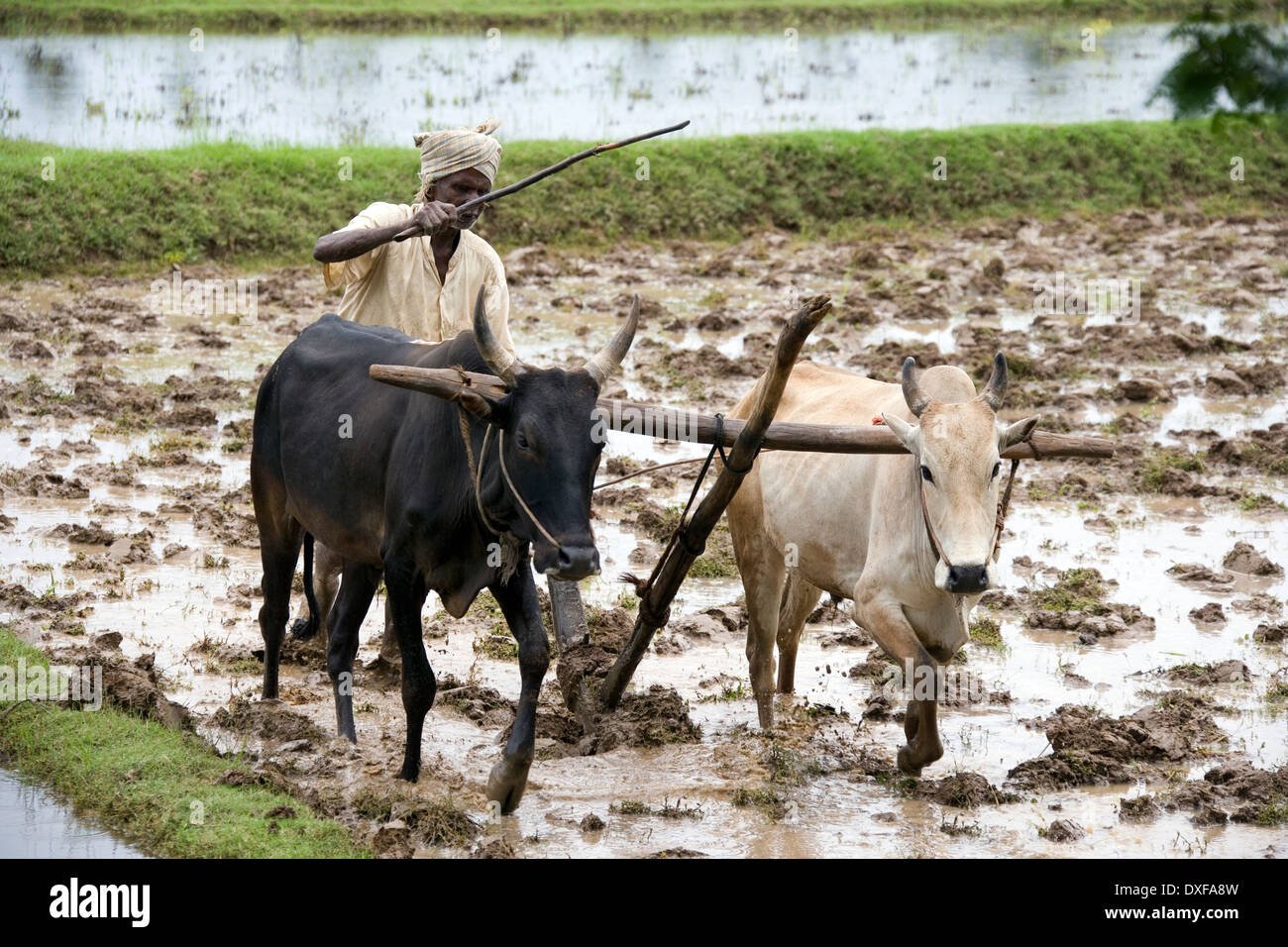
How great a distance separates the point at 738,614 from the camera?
23.7 feet

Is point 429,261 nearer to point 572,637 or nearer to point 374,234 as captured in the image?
point 374,234

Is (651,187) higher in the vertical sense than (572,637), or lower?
higher

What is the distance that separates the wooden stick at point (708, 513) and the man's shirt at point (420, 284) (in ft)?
4.22

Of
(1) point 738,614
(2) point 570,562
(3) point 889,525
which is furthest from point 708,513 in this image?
(1) point 738,614

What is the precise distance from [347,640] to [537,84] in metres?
16.7

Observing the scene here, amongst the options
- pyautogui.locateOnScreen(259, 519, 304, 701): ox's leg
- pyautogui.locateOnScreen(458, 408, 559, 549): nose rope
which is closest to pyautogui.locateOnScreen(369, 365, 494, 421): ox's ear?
pyautogui.locateOnScreen(458, 408, 559, 549): nose rope

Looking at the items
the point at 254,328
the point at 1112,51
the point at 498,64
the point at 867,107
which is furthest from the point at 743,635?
the point at 1112,51

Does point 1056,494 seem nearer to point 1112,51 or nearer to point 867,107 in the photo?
point 867,107

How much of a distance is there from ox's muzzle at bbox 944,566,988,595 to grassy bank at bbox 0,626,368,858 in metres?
2.01

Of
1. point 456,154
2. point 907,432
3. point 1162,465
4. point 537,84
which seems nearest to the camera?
point 907,432

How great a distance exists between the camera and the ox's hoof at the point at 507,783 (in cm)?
494

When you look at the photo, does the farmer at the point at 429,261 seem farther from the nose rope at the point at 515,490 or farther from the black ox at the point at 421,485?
the nose rope at the point at 515,490

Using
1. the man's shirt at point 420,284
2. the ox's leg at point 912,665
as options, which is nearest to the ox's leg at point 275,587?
the man's shirt at point 420,284

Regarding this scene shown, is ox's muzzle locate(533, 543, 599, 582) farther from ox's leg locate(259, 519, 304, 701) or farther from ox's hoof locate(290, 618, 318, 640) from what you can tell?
ox's hoof locate(290, 618, 318, 640)
